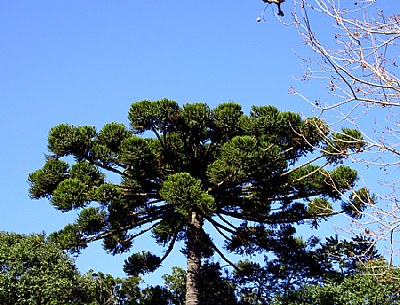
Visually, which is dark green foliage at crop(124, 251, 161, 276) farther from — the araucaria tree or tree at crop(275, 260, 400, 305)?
tree at crop(275, 260, 400, 305)

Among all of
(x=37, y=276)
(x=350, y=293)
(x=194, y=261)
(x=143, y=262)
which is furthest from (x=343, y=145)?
(x=143, y=262)

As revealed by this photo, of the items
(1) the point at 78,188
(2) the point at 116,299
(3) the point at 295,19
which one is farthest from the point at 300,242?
(3) the point at 295,19

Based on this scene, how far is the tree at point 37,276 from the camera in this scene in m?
10.5

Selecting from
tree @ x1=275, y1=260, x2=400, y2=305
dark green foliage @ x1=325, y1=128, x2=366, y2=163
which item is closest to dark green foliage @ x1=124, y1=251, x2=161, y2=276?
tree @ x1=275, y1=260, x2=400, y2=305

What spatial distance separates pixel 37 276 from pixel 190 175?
9.66ft

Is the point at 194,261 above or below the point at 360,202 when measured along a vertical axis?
above

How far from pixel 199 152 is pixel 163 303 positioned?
299cm

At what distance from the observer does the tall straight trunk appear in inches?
449

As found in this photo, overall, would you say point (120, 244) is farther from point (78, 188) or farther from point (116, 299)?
point (78, 188)

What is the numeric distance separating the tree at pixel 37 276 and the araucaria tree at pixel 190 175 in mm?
655

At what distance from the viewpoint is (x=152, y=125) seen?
11648mm

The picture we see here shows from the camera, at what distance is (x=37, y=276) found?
35.4ft

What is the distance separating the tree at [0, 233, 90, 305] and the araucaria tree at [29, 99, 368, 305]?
66cm

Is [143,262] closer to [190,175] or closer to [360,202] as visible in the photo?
[190,175]
